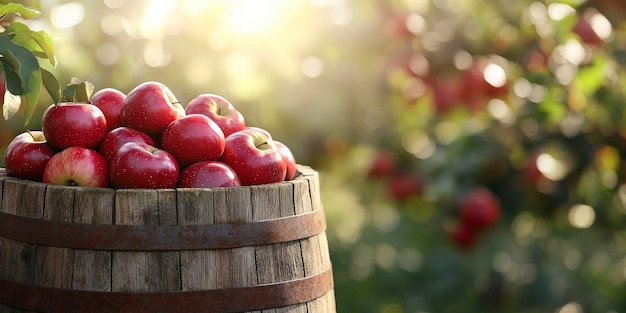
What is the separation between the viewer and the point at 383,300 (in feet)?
21.7

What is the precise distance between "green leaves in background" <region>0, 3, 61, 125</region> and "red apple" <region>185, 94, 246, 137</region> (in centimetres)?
42

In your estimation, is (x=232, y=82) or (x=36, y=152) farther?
(x=232, y=82)

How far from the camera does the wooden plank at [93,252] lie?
6.98 ft

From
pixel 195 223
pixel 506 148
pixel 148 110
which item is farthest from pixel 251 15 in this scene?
pixel 195 223

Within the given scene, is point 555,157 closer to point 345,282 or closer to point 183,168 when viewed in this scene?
point 183,168

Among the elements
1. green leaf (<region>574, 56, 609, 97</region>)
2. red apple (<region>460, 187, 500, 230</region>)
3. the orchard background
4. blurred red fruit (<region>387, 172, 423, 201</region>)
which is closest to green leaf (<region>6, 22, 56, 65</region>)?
the orchard background

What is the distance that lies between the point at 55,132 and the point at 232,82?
2.01m

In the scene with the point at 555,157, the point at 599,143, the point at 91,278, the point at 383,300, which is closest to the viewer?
the point at 91,278

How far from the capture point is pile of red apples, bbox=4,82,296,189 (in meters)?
2.23

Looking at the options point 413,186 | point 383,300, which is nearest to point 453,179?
point 413,186

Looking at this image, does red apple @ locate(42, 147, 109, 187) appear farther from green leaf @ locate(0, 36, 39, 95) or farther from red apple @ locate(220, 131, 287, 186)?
red apple @ locate(220, 131, 287, 186)

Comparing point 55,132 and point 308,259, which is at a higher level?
point 55,132

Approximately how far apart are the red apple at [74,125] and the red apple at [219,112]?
301 millimetres

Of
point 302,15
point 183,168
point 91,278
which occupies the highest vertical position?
point 302,15
